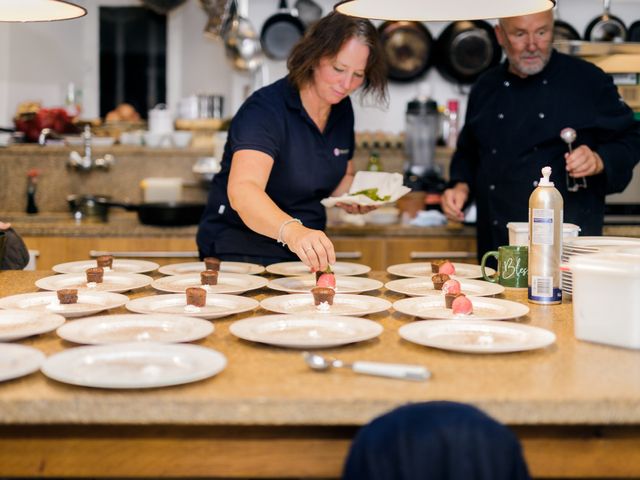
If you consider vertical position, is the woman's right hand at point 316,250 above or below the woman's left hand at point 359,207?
below

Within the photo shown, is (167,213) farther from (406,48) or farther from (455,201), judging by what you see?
(406,48)

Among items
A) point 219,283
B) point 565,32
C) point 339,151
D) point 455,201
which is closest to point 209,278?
point 219,283

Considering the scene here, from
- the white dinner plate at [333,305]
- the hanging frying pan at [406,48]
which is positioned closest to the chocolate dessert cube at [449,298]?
the white dinner plate at [333,305]

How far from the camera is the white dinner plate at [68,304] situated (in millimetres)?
Answer: 1838

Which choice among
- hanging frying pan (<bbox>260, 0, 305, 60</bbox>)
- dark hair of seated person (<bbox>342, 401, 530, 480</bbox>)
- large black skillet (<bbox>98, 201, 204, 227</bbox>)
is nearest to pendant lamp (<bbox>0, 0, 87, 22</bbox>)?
dark hair of seated person (<bbox>342, 401, 530, 480</bbox>)

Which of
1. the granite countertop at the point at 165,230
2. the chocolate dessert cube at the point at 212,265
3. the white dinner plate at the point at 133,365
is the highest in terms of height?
the granite countertop at the point at 165,230

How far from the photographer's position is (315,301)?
1933 mm

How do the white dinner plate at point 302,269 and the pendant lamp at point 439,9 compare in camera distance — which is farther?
the white dinner plate at point 302,269

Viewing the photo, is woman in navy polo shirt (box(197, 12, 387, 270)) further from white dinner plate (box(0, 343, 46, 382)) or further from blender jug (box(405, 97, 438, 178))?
blender jug (box(405, 97, 438, 178))

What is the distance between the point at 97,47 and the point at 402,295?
4.86 metres

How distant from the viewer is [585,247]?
6.86ft

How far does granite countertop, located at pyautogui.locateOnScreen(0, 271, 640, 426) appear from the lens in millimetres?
1291

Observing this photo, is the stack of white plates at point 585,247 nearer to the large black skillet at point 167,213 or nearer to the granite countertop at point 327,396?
the granite countertop at point 327,396

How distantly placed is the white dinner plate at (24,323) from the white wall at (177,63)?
352 cm
